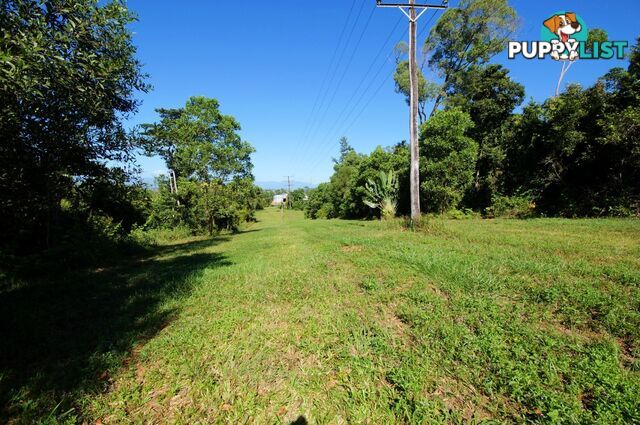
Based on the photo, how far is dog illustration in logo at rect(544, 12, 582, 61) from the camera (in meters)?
13.4

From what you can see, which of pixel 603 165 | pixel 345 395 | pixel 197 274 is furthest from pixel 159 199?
pixel 603 165

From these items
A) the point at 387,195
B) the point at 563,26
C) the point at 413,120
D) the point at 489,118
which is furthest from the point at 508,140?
the point at 413,120

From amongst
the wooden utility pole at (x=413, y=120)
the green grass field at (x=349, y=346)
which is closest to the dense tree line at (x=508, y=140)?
the wooden utility pole at (x=413, y=120)

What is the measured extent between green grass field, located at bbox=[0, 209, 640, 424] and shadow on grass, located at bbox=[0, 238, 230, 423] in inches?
0.9

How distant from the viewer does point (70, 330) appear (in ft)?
12.8

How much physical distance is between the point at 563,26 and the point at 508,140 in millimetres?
5811

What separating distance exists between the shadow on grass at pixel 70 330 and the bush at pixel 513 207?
15789 mm

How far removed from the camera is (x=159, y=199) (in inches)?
772

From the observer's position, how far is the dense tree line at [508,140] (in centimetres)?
1148

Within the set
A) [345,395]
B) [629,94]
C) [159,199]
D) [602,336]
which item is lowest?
[345,395]

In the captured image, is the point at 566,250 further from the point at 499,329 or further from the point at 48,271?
the point at 48,271

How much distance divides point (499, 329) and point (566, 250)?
14.1ft

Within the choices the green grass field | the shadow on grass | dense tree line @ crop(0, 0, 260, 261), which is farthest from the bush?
dense tree line @ crop(0, 0, 260, 261)

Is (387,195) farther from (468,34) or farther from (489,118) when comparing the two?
(468,34)
